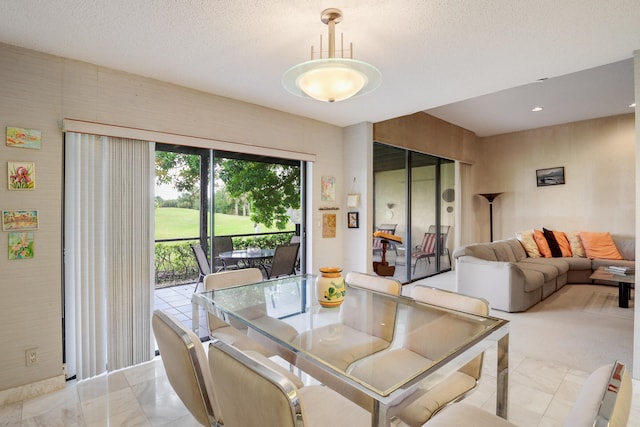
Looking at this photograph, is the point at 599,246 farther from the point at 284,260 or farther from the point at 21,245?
the point at 21,245

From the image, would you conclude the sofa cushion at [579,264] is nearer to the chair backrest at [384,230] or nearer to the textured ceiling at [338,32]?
the chair backrest at [384,230]

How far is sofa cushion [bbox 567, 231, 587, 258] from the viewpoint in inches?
214

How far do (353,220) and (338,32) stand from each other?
254 centimetres

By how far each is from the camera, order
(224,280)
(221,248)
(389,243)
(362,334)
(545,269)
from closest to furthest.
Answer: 1. (362,334)
2. (224,280)
3. (221,248)
4. (545,269)
5. (389,243)

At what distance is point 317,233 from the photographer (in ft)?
13.4

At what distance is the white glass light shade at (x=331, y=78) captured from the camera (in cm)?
165

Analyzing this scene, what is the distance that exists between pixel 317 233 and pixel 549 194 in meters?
4.88

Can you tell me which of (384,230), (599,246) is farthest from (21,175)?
(599,246)

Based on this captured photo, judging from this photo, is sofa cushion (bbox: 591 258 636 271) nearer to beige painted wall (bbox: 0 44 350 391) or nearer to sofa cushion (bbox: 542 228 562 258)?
sofa cushion (bbox: 542 228 562 258)

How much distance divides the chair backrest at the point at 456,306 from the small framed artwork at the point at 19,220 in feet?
8.65

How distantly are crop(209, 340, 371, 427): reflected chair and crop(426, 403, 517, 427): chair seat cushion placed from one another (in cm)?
29

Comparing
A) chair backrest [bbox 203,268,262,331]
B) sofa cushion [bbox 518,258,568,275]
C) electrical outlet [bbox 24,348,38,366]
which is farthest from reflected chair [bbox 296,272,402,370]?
sofa cushion [bbox 518,258,568,275]

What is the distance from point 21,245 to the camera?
2219 mm

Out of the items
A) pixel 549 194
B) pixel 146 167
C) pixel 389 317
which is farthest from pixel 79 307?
pixel 549 194
